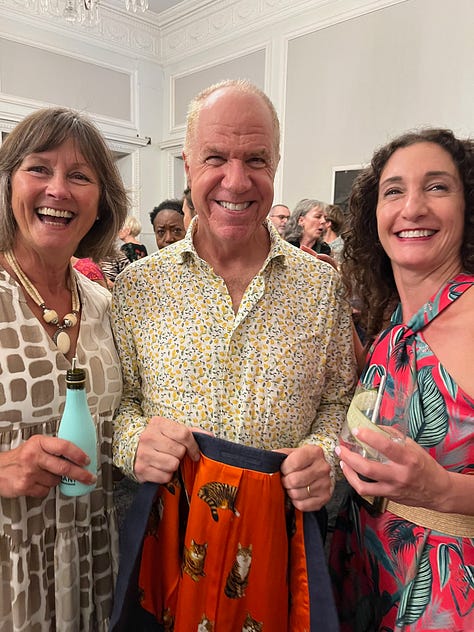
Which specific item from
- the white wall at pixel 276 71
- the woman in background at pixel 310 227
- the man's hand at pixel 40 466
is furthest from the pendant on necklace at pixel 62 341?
the white wall at pixel 276 71

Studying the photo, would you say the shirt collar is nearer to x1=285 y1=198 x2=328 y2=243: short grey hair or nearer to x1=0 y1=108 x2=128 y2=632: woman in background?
x1=0 y1=108 x2=128 y2=632: woman in background

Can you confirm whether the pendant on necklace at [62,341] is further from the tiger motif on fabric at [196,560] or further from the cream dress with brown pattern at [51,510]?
Result: the tiger motif on fabric at [196,560]

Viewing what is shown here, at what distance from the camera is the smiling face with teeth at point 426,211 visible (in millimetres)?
1349

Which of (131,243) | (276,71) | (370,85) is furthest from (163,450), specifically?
(276,71)

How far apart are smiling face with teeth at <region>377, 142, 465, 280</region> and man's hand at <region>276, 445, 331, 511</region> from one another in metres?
0.62

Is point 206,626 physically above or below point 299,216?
below

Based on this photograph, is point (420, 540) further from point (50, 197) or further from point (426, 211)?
point (50, 197)

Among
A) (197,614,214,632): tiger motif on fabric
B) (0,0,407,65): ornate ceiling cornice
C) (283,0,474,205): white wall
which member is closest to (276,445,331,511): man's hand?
(197,614,214,632): tiger motif on fabric

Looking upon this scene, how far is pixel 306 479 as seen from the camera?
1.17 metres

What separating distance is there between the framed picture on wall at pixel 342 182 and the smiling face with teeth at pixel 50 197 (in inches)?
189

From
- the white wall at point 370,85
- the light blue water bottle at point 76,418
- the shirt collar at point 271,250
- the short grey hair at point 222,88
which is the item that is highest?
the white wall at point 370,85

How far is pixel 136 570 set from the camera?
3.80ft

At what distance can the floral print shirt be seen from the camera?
1365mm

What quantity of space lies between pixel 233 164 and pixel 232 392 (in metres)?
0.67
